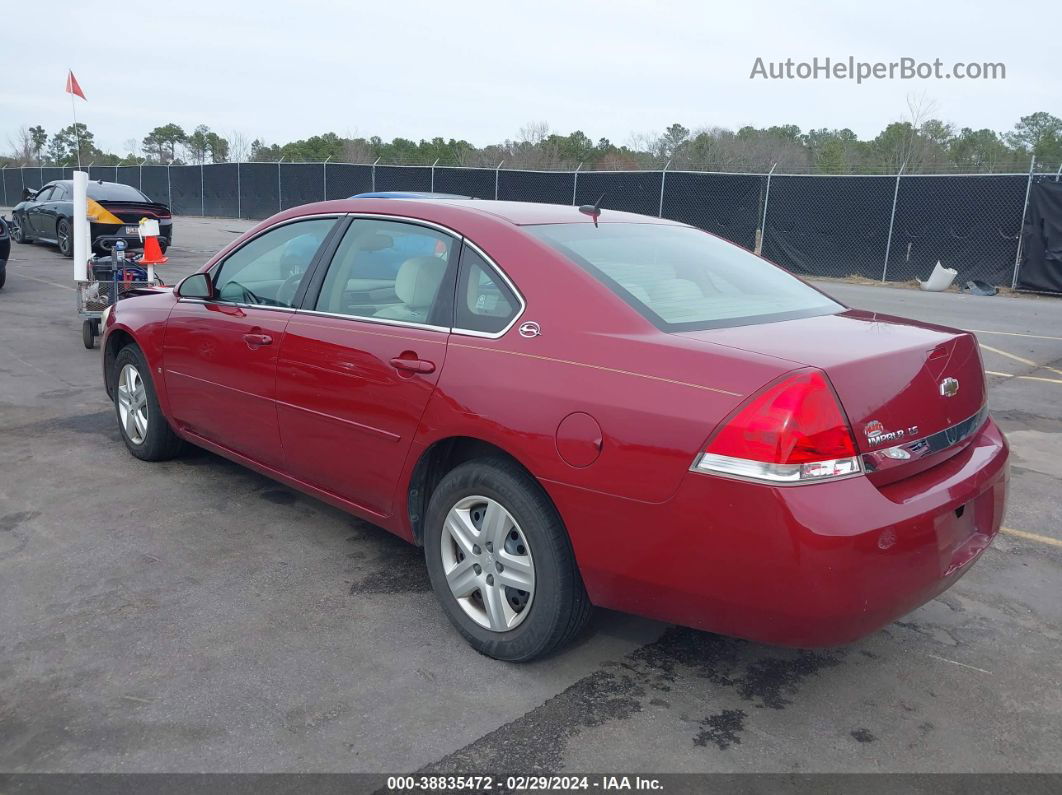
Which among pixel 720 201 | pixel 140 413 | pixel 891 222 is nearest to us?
pixel 140 413

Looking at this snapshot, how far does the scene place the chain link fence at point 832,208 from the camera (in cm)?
1752

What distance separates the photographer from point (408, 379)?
3.36 meters

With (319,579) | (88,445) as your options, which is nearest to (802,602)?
(319,579)

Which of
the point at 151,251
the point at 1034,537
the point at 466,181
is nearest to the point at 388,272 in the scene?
the point at 1034,537

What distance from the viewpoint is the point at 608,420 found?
9.01ft

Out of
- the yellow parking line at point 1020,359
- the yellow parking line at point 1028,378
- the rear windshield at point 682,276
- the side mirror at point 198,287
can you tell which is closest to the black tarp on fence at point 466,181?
the yellow parking line at point 1020,359

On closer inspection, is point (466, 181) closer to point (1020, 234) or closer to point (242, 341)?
point (1020, 234)

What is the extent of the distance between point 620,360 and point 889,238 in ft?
58.3

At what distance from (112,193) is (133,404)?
12.4 m

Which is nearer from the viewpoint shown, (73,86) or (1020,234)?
(73,86)

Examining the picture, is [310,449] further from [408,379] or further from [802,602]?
[802,602]

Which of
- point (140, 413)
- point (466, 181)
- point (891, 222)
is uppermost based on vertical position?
point (466, 181)

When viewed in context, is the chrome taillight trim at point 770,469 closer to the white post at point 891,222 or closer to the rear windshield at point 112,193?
the rear windshield at point 112,193

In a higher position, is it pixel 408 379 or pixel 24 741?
pixel 408 379
